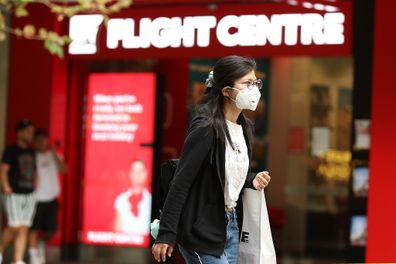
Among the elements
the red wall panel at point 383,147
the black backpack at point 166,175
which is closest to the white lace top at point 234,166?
the black backpack at point 166,175

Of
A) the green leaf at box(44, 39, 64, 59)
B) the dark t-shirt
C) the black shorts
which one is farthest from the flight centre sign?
the green leaf at box(44, 39, 64, 59)

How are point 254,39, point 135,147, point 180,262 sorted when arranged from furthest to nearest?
point 135,147
point 254,39
point 180,262

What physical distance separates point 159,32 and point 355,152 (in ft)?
8.34

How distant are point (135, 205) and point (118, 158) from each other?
2.03 feet

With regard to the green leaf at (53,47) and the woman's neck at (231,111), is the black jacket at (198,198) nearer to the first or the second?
the woman's neck at (231,111)

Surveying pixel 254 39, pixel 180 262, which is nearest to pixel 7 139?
pixel 254 39

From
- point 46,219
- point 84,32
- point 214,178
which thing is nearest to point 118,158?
point 46,219

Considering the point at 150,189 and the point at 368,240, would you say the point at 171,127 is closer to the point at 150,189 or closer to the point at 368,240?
the point at 150,189

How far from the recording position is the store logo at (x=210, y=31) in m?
9.16

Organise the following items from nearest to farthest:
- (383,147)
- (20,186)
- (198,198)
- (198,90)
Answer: (198,198) → (383,147) → (20,186) → (198,90)

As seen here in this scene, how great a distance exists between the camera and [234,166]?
4574mm

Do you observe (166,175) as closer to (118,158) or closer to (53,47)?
(53,47)

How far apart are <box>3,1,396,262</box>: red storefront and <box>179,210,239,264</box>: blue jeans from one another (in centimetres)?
450

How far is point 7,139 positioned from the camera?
→ 11078mm
